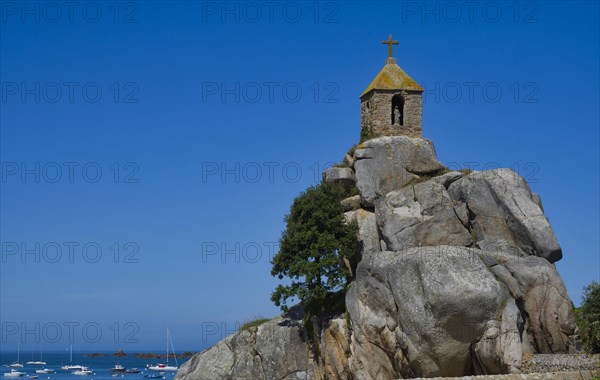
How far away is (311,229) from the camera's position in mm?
47281

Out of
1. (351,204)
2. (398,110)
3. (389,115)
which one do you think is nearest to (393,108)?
(398,110)

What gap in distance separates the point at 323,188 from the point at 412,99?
866 cm

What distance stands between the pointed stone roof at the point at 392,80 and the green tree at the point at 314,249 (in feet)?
28.2

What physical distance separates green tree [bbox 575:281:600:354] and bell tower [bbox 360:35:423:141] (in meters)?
15.1

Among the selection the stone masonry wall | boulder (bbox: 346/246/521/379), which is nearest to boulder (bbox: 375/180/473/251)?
boulder (bbox: 346/246/521/379)

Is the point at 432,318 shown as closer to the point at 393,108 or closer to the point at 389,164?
the point at 389,164

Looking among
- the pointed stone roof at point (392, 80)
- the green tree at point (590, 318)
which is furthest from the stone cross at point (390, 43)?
the green tree at point (590, 318)

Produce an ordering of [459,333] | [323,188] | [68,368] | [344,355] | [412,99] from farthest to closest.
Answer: [68,368]
[412,99]
[323,188]
[344,355]
[459,333]

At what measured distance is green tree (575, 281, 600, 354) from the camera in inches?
1561

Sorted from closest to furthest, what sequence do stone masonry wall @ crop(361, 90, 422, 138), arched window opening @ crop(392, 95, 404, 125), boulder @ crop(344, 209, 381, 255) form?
boulder @ crop(344, 209, 381, 255), stone masonry wall @ crop(361, 90, 422, 138), arched window opening @ crop(392, 95, 404, 125)

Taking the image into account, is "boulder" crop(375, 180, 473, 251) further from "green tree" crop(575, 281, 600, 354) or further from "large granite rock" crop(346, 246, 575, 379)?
"green tree" crop(575, 281, 600, 354)

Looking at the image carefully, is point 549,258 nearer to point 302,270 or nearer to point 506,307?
point 506,307

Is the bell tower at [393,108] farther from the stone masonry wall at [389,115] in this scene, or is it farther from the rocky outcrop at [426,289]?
the rocky outcrop at [426,289]

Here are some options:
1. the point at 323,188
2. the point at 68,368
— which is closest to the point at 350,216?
the point at 323,188
